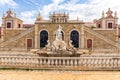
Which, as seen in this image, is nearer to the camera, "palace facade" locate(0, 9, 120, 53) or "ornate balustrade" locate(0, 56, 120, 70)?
"ornate balustrade" locate(0, 56, 120, 70)

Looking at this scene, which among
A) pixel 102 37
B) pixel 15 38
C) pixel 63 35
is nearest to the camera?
pixel 102 37

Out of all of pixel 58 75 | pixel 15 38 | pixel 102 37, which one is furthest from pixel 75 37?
pixel 58 75

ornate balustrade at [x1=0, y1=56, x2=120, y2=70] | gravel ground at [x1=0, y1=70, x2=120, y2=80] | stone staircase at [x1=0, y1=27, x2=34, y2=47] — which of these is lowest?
gravel ground at [x1=0, y1=70, x2=120, y2=80]

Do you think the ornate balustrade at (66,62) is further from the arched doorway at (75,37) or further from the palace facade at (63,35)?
the arched doorway at (75,37)

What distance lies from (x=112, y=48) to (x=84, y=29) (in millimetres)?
5946

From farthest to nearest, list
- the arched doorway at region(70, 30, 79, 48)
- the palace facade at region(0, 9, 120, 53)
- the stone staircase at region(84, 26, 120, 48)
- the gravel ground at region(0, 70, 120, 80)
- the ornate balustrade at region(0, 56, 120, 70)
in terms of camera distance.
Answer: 1. the arched doorway at region(70, 30, 79, 48)
2. the palace facade at region(0, 9, 120, 53)
3. the stone staircase at region(84, 26, 120, 48)
4. the ornate balustrade at region(0, 56, 120, 70)
5. the gravel ground at region(0, 70, 120, 80)

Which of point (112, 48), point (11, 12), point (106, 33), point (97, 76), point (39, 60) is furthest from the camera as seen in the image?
point (11, 12)

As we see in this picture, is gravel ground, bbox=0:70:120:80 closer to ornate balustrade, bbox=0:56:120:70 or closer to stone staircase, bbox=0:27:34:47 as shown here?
ornate balustrade, bbox=0:56:120:70

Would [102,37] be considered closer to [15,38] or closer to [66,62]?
[15,38]

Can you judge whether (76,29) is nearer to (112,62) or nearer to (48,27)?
(48,27)

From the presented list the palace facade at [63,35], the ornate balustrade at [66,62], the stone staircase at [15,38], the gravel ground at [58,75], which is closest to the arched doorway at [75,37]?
the palace facade at [63,35]

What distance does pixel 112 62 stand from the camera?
11648 millimetres

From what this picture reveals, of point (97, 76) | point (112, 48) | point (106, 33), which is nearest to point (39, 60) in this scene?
point (97, 76)

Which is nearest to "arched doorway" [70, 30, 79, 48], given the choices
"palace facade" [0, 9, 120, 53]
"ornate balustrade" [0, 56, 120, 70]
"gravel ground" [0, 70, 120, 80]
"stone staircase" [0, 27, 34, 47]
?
"palace facade" [0, 9, 120, 53]
